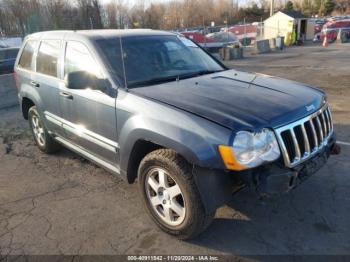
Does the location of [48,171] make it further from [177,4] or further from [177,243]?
[177,4]

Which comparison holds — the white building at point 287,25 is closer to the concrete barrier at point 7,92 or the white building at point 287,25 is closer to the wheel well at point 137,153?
the concrete barrier at point 7,92

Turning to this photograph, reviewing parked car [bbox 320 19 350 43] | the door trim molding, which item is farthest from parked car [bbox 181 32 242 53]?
the door trim molding

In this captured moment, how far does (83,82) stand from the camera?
342 centimetres

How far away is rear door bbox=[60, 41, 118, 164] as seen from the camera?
11.4 feet

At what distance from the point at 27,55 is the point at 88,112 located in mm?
2211

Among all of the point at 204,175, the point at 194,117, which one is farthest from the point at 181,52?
the point at 204,175

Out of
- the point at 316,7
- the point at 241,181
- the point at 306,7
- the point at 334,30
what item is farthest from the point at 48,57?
the point at 306,7

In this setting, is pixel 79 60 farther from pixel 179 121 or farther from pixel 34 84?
pixel 179 121

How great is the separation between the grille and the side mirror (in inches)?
70.9

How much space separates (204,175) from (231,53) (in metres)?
17.9

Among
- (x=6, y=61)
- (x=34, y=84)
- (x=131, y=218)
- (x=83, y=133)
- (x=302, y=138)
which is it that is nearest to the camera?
(x=302, y=138)

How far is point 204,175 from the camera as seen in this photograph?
271 cm

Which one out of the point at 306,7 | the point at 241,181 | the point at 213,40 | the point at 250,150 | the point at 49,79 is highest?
the point at 306,7

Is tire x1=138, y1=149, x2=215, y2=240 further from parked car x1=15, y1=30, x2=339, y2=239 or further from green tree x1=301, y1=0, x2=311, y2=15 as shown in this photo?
green tree x1=301, y1=0, x2=311, y2=15
